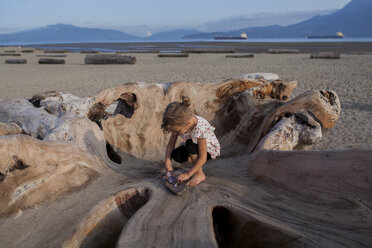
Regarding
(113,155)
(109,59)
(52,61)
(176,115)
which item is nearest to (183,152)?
(176,115)

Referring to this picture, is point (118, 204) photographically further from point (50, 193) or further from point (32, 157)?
point (32, 157)

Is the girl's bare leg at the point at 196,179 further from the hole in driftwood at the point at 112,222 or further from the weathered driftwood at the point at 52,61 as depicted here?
the weathered driftwood at the point at 52,61

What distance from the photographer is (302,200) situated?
2.18 meters

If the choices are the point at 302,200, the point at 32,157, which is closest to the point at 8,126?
the point at 32,157

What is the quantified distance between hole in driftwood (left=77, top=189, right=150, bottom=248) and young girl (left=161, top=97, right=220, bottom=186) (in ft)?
0.98

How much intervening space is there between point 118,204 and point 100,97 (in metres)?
1.62

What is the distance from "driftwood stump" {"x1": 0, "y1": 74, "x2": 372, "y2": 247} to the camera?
1.87 m

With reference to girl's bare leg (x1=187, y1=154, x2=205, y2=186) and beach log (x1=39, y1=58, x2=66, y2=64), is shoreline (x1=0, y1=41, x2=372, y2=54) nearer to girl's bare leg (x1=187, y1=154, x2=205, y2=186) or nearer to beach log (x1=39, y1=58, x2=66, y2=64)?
beach log (x1=39, y1=58, x2=66, y2=64)

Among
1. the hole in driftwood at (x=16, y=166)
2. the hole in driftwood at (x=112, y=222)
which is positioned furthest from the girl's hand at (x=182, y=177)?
the hole in driftwood at (x=16, y=166)

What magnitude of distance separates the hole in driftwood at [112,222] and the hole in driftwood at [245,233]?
0.57m

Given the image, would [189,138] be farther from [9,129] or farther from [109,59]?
[109,59]

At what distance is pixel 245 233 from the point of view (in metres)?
2.01

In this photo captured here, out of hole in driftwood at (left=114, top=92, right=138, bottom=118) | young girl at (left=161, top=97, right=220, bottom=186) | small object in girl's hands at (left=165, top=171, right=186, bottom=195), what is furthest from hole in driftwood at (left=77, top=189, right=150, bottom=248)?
hole in driftwood at (left=114, top=92, right=138, bottom=118)

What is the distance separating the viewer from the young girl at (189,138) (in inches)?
94.0
